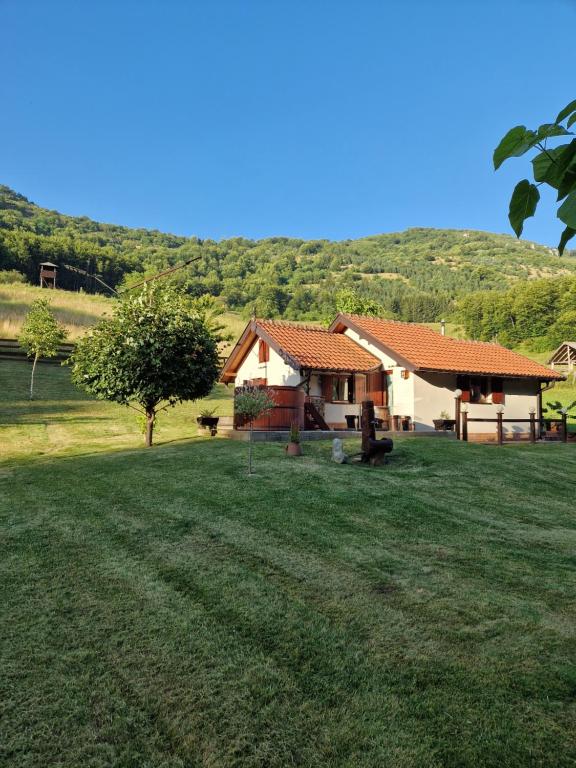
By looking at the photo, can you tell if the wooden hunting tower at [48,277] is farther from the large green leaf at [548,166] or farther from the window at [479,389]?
the large green leaf at [548,166]

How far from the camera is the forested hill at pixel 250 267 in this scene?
10325 cm

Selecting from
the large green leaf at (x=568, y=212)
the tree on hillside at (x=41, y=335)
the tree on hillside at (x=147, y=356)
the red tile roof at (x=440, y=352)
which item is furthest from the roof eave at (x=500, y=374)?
the large green leaf at (x=568, y=212)

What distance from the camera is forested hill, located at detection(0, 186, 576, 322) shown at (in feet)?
339

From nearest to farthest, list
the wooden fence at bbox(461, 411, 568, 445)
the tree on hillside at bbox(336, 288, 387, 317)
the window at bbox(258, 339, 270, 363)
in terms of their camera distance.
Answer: the wooden fence at bbox(461, 411, 568, 445), the window at bbox(258, 339, 270, 363), the tree on hillside at bbox(336, 288, 387, 317)

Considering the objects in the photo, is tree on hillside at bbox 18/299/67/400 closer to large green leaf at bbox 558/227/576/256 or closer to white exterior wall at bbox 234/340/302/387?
white exterior wall at bbox 234/340/302/387

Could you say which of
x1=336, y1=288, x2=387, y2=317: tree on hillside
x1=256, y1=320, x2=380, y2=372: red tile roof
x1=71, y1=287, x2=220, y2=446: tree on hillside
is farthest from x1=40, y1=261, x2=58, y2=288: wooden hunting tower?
x1=71, y1=287, x2=220, y2=446: tree on hillside

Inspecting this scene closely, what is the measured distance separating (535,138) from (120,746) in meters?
4.08

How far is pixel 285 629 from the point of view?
502cm

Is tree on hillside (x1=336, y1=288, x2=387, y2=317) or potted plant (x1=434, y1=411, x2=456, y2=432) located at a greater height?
tree on hillside (x1=336, y1=288, x2=387, y2=317)

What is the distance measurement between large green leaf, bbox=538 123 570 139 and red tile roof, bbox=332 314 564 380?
2271cm

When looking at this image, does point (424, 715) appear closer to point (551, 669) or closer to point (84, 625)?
point (551, 669)

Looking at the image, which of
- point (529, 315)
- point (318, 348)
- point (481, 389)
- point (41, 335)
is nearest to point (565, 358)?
point (529, 315)

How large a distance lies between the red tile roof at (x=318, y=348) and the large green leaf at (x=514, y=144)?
67.8 feet

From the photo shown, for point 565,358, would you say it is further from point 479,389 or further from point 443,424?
point 443,424
